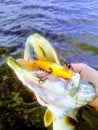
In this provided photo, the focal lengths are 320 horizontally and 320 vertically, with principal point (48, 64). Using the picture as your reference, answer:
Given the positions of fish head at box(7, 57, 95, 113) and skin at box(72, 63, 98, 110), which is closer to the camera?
fish head at box(7, 57, 95, 113)

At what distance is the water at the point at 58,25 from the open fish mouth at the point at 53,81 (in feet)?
8.31

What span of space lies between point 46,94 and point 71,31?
155 inches

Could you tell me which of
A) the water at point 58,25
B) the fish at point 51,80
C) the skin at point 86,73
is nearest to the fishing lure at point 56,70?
the fish at point 51,80

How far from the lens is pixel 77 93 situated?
2043 mm

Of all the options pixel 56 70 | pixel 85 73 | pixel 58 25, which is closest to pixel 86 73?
pixel 85 73

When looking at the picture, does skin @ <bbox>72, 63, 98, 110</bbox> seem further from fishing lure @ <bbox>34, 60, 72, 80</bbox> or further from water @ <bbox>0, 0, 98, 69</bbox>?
water @ <bbox>0, 0, 98, 69</bbox>

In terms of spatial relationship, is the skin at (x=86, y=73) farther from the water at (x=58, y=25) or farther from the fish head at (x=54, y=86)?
the water at (x=58, y=25)

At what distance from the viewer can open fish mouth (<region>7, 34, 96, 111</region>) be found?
2014mm

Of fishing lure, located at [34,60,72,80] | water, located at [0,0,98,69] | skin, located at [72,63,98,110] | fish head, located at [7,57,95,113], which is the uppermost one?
fishing lure, located at [34,60,72,80]

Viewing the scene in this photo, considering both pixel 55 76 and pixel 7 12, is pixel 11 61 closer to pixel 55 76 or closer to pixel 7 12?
pixel 55 76

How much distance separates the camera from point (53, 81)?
2.02 m

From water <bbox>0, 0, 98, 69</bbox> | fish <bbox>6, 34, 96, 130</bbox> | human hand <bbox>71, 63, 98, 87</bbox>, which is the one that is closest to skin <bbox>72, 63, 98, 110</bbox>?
human hand <bbox>71, 63, 98, 87</bbox>

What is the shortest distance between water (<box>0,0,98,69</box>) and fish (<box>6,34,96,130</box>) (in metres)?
2.50

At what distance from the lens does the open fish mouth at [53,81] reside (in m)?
2.01
